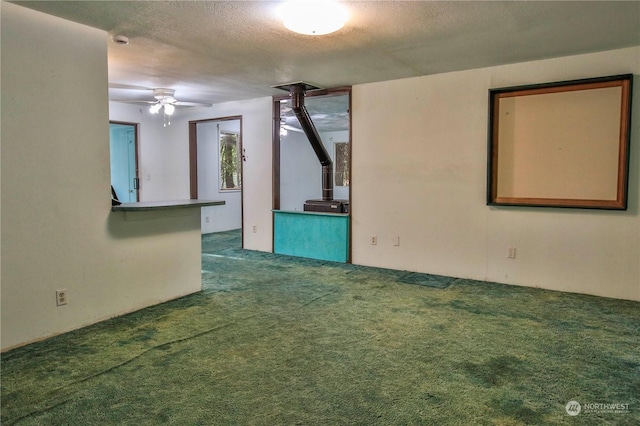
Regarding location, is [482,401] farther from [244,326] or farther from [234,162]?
[234,162]

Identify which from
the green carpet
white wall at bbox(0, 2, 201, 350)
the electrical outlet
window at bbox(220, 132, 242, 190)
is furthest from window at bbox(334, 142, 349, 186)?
the electrical outlet

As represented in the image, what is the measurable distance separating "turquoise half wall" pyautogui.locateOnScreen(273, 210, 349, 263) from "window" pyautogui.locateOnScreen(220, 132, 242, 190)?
2.85 metres

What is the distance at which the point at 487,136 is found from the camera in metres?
4.15

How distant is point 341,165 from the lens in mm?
9531

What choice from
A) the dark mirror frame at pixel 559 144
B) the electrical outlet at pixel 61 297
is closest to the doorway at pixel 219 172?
the electrical outlet at pixel 61 297

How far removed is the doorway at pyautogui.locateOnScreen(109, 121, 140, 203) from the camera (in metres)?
6.74

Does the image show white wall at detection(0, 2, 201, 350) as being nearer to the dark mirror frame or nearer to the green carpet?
the green carpet

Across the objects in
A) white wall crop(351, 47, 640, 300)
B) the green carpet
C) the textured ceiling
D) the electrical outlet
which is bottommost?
the green carpet

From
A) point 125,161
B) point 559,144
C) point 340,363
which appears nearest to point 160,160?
point 125,161

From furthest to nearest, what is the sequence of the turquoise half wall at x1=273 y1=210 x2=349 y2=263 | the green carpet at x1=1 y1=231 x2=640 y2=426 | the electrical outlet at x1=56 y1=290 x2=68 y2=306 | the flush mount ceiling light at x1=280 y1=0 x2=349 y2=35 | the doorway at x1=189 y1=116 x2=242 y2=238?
the doorway at x1=189 y1=116 x2=242 y2=238 < the turquoise half wall at x1=273 y1=210 x2=349 y2=263 < the electrical outlet at x1=56 y1=290 x2=68 y2=306 < the flush mount ceiling light at x1=280 y1=0 x2=349 y2=35 < the green carpet at x1=1 y1=231 x2=640 y2=426

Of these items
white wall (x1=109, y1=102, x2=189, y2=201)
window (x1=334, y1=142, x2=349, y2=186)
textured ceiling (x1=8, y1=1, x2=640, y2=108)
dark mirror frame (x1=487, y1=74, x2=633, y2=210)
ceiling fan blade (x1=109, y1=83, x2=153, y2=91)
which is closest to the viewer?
textured ceiling (x1=8, y1=1, x2=640, y2=108)

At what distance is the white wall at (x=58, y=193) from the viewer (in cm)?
252

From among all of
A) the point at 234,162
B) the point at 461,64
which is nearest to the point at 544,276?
the point at 461,64

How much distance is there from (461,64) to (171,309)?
3571 millimetres
